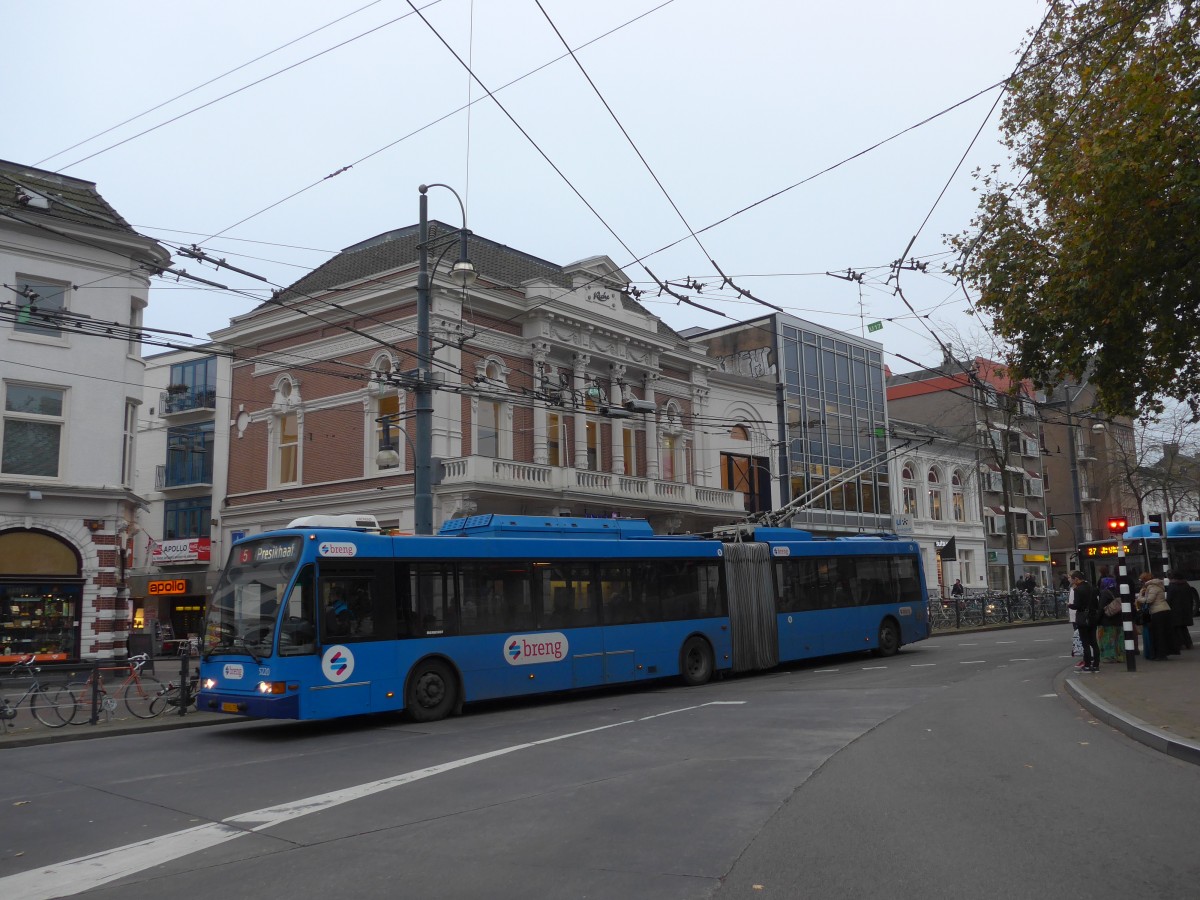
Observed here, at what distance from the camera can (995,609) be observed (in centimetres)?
4034

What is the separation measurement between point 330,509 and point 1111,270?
24.8m

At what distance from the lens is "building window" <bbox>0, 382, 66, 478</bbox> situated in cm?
2291

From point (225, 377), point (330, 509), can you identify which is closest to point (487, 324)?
point (330, 509)

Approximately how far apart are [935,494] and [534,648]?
147 feet

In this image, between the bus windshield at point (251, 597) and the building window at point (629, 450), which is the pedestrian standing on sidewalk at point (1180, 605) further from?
the building window at point (629, 450)

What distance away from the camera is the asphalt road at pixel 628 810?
615cm

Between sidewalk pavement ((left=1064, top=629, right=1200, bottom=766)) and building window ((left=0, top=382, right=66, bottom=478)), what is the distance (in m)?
21.8

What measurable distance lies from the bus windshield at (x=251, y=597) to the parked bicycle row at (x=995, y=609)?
28279 millimetres

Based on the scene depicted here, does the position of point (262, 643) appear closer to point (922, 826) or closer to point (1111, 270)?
point (922, 826)

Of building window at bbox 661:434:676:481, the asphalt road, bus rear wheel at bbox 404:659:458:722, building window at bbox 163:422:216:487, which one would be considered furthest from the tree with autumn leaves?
building window at bbox 163:422:216:487

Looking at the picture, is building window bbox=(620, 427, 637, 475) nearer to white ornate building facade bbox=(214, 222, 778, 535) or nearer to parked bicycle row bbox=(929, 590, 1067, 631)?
white ornate building facade bbox=(214, 222, 778, 535)

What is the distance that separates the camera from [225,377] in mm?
40344

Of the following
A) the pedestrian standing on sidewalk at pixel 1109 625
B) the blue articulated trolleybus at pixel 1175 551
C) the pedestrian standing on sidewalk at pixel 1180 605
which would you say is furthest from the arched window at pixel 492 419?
the blue articulated trolleybus at pixel 1175 551

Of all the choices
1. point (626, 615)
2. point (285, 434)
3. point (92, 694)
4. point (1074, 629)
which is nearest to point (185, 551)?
point (285, 434)
